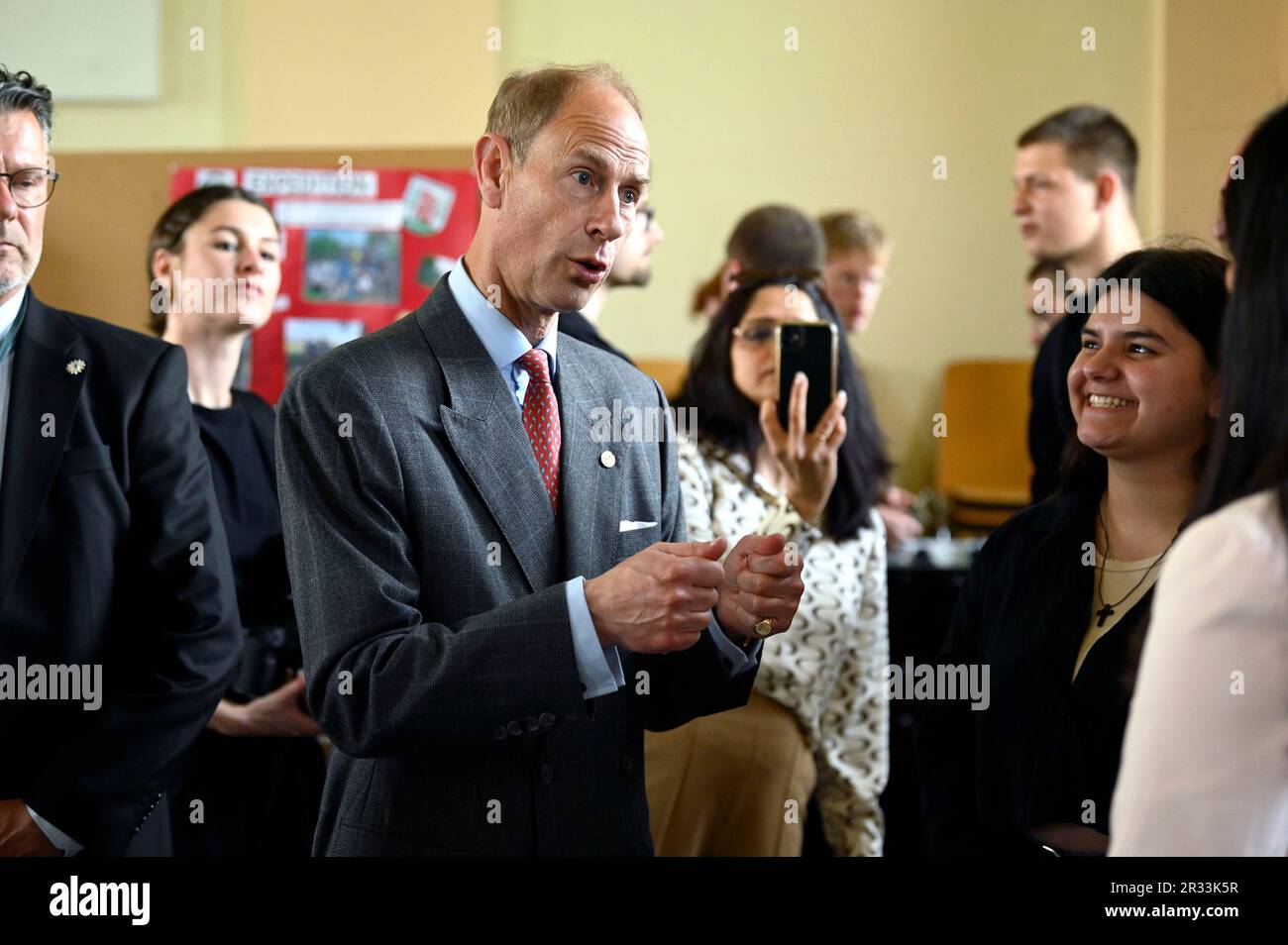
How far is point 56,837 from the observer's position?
5.50 ft

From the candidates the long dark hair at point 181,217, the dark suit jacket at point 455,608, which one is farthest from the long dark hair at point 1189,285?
the long dark hair at point 181,217

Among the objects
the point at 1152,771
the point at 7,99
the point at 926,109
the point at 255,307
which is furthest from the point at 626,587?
the point at 926,109

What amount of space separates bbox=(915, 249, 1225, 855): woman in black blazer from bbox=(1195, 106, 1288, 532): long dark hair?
0.57 m

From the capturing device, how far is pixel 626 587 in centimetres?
131

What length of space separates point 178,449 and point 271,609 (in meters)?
0.57

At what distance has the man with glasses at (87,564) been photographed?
1673 millimetres

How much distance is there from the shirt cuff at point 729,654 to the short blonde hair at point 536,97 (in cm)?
62

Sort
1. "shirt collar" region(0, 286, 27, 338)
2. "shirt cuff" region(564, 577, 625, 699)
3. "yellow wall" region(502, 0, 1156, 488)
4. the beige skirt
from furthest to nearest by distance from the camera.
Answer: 1. "yellow wall" region(502, 0, 1156, 488)
2. the beige skirt
3. "shirt collar" region(0, 286, 27, 338)
4. "shirt cuff" region(564, 577, 625, 699)

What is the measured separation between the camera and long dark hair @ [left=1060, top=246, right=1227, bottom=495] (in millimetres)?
1653

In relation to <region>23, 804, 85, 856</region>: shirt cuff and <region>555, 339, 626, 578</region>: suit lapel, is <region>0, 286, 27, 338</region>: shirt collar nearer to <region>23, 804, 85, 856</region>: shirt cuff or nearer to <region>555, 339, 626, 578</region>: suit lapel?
<region>23, 804, 85, 856</region>: shirt cuff

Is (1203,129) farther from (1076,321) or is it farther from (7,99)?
(7,99)

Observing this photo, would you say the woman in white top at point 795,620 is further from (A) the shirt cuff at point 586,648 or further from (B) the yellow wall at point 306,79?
(B) the yellow wall at point 306,79

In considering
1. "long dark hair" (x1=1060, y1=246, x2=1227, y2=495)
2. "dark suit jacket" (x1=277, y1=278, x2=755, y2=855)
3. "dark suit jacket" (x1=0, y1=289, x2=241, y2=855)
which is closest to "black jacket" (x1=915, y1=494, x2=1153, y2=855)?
"long dark hair" (x1=1060, y1=246, x2=1227, y2=495)
